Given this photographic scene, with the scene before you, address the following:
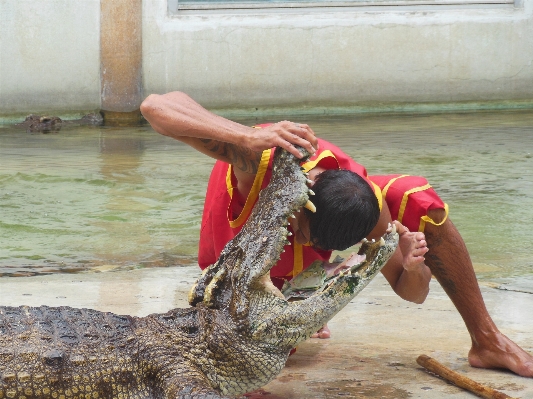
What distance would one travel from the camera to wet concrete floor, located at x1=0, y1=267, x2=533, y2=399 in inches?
112

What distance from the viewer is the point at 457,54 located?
10867 mm

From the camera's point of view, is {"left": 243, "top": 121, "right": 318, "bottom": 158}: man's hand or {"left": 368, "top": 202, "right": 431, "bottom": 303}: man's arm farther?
{"left": 368, "top": 202, "right": 431, "bottom": 303}: man's arm

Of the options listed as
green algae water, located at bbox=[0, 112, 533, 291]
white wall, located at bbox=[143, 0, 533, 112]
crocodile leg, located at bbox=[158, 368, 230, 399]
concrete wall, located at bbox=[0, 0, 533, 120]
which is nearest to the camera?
crocodile leg, located at bbox=[158, 368, 230, 399]

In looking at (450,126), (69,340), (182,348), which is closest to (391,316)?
(182,348)

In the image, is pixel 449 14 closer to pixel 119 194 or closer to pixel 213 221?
pixel 119 194

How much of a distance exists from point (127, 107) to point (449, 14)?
13.5ft

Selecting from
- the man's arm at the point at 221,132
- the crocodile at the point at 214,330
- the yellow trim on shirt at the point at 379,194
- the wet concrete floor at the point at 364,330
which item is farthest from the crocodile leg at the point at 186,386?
the yellow trim on shirt at the point at 379,194

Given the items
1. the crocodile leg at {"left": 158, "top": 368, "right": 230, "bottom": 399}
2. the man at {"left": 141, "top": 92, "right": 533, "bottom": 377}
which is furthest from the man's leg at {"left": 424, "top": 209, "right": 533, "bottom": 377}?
the crocodile leg at {"left": 158, "top": 368, "right": 230, "bottom": 399}

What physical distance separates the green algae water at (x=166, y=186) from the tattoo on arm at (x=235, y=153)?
1843 millimetres

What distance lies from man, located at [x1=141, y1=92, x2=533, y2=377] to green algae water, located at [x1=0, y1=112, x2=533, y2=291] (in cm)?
109

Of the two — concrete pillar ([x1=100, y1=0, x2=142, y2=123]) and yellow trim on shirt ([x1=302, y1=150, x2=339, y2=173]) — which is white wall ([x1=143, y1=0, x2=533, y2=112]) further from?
yellow trim on shirt ([x1=302, y1=150, x2=339, y2=173])

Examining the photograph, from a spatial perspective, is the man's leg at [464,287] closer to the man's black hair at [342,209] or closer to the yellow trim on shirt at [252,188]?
the man's black hair at [342,209]

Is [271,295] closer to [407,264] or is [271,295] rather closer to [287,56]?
[407,264]

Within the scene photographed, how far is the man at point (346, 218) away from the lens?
8.89 feet
